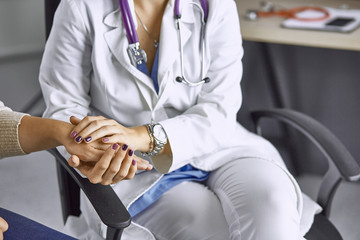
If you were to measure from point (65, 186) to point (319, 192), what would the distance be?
76 cm

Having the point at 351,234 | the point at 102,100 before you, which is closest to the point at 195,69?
the point at 102,100

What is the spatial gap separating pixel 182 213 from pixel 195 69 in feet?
1.37

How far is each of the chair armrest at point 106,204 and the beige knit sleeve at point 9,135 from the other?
0.53 feet

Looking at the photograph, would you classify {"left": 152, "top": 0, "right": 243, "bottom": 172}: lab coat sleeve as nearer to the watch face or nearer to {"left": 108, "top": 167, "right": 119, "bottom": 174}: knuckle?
the watch face

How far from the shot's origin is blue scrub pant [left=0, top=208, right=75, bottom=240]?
1.20 meters

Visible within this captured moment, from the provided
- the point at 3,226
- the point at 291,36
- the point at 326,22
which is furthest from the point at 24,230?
the point at 326,22

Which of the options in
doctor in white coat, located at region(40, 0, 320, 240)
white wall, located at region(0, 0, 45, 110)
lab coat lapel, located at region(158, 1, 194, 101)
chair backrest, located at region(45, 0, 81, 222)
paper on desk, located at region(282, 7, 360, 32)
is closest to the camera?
doctor in white coat, located at region(40, 0, 320, 240)

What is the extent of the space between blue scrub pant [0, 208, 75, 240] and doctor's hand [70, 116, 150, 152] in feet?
0.72

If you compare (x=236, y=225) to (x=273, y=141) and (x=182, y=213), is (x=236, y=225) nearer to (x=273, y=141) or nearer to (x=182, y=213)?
(x=182, y=213)

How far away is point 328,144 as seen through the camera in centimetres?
154

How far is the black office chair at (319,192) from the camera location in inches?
46.9

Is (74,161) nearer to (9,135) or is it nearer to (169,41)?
(9,135)

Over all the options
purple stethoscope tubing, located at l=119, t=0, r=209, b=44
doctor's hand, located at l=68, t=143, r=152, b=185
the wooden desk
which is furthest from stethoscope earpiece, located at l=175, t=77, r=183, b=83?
the wooden desk

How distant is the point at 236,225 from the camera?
137 centimetres
